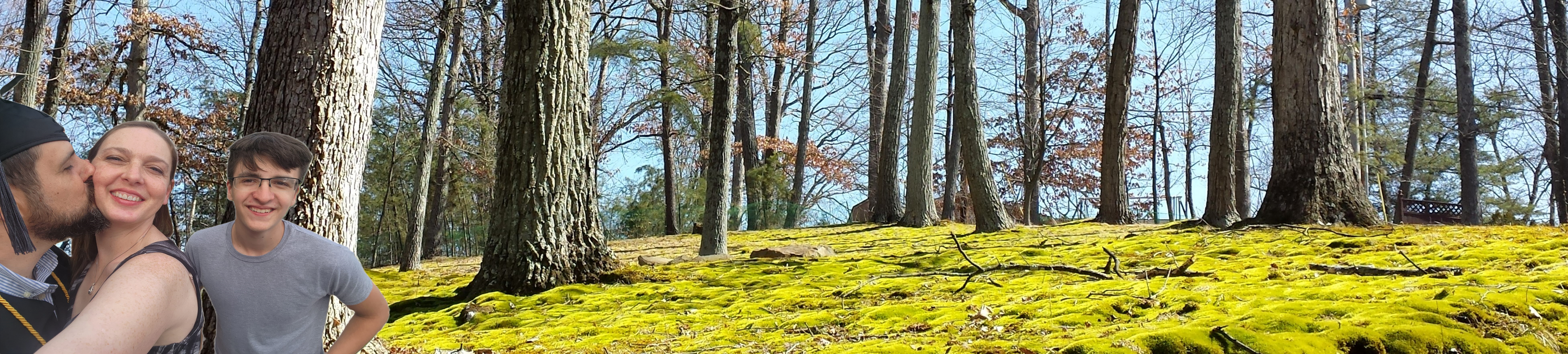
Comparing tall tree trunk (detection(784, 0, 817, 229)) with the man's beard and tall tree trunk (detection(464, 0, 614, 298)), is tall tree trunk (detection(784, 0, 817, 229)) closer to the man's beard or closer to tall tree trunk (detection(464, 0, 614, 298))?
tall tree trunk (detection(464, 0, 614, 298))

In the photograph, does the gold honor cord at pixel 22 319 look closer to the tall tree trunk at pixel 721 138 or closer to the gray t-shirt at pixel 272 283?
the gray t-shirt at pixel 272 283

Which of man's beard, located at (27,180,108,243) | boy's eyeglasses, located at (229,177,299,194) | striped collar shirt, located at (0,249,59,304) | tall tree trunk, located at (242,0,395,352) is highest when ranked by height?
tall tree trunk, located at (242,0,395,352)

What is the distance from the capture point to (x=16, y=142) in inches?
43.2

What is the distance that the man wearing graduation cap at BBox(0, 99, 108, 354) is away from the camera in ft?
3.49

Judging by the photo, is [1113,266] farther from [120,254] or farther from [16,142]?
[16,142]

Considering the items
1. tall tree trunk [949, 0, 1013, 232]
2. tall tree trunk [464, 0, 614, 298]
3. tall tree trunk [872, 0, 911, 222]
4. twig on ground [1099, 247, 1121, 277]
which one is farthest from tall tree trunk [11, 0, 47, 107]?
tall tree trunk [872, 0, 911, 222]

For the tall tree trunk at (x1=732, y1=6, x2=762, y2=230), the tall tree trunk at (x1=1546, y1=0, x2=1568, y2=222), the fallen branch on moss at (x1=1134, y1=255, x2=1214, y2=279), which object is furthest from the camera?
the tall tree trunk at (x1=732, y1=6, x2=762, y2=230)

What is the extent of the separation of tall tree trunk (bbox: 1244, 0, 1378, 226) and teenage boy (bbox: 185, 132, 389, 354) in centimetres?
772

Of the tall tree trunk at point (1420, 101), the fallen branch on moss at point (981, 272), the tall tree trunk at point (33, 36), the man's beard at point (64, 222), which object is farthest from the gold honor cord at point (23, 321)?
A: the tall tree trunk at point (1420, 101)

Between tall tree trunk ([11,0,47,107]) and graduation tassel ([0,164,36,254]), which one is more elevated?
tall tree trunk ([11,0,47,107])

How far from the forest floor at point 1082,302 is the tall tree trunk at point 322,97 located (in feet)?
4.23

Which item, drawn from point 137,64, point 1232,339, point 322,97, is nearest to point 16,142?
point 322,97

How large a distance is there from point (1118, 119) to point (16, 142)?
12.0 metres

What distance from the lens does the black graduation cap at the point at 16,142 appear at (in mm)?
1078
